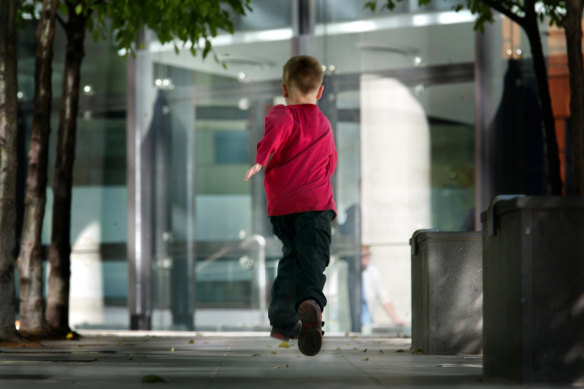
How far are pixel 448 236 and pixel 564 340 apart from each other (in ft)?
12.3

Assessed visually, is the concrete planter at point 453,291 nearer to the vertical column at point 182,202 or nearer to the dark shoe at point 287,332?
the dark shoe at point 287,332

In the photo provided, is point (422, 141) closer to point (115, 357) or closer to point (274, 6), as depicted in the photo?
point (274, 6)

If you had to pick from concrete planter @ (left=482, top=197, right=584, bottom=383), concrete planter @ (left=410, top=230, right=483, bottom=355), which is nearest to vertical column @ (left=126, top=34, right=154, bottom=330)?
concrete planter @ (left=410, top=230, right=483, bottom=355)

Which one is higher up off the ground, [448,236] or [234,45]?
[234,45]

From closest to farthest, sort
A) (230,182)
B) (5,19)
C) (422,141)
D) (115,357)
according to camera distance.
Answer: (115,357) < (5,19) < (422,141) < (230,182)

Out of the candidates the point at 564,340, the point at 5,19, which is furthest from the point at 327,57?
the point at 564,340

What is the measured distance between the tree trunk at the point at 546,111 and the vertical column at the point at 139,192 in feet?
28.6

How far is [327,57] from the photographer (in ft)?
57.5

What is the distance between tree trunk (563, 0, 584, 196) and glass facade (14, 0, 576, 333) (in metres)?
6.30

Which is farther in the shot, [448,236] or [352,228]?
[352,228]

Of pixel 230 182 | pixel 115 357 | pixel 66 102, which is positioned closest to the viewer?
pixel 115 357

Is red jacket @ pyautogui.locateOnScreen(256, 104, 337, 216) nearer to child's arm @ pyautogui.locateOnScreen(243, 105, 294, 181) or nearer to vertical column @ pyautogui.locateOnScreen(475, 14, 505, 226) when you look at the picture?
child's arm @ pyautogui.locateOnScreen(243, 105, 294, 181)

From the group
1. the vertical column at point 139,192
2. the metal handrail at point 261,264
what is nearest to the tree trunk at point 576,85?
the metal handrail at point 261,264

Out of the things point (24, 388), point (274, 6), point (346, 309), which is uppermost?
point (274, 6)
